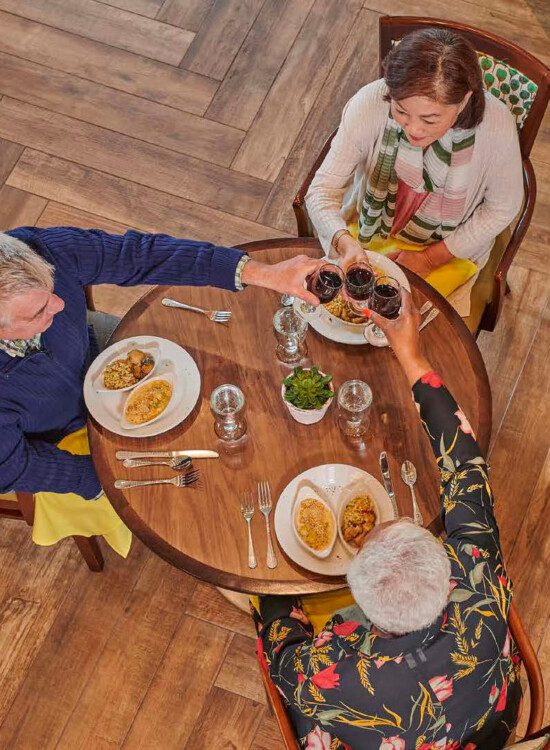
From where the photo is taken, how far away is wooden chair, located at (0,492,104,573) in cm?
225

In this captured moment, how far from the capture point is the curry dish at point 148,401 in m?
2.06

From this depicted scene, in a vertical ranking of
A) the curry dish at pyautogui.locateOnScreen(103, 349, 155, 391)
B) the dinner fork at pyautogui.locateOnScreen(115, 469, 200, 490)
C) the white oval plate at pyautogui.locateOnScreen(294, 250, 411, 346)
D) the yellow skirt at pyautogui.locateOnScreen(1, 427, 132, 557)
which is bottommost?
the yellow skirt at pyautogui.locateOnScreen(1, 427, 132, 557)

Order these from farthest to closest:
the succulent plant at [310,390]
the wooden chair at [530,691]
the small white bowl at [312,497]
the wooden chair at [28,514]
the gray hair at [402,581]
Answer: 1. the wooden chair at [28,514]
2. the succulent plant at [310,390]
3. the small white bowl at [312,497]
4. the wooden chair at [530,691]
5. the gray hair at [402,581]

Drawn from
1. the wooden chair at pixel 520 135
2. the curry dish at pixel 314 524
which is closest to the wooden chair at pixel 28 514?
the curry dish at pixel 314 524

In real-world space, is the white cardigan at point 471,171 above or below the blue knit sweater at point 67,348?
above

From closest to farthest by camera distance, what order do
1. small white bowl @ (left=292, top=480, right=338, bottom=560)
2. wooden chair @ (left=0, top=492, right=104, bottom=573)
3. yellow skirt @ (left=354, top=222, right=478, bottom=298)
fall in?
small white bowl @ (left=292, top=480, right=338, bottom=560) → wooden chair @ (left=0, top=492, right=104, bottom=573) → yellow skirt @ (left=354, top=222, right=478, bottom=298)

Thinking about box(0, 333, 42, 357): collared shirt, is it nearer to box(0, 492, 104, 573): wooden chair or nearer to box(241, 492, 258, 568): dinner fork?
box(0, 492, 104, 573): wooden chair

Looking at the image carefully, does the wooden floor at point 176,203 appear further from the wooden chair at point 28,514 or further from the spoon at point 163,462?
the spoon at point 163,462

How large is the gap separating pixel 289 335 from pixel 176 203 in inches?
56.8

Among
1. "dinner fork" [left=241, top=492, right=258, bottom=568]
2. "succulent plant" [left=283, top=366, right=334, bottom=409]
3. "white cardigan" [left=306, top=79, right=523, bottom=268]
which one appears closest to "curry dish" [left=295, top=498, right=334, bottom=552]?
"dinner fork" [left=241, top=492, right=258, bottom=568]

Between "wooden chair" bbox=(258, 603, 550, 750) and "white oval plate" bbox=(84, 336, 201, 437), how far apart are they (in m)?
0.64

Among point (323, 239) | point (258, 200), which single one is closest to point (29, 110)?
point (258, 200)

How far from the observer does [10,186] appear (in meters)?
3.43

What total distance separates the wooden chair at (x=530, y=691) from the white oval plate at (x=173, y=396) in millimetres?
644
